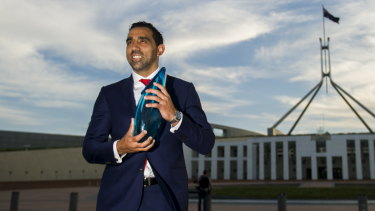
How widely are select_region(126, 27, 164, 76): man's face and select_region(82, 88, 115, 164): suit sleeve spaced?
331 millimetres

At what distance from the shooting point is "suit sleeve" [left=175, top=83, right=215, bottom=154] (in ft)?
8.01

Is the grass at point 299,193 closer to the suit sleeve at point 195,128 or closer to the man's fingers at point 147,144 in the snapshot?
the suit sleeve at point 195,128

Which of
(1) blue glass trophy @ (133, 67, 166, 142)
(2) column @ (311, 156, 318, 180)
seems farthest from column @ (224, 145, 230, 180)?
(1) blue glass trophy @ (133, 67, 166, 142)

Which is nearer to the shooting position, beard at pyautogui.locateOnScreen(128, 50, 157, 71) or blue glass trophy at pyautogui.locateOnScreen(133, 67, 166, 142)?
blue glass trophy at pyautogui.locateOnScreen(133, 67, 166, 142)

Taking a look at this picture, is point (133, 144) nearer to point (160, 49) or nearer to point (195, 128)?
point (195, 128)

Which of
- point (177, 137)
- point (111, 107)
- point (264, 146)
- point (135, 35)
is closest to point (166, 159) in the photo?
point (177, 137)

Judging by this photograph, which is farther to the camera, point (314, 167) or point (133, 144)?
point (314, 167)

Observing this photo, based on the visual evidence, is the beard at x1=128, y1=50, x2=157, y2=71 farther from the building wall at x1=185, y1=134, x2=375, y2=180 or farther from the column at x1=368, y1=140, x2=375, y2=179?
the column at x1=368, y1=140, x2=375, y2=179

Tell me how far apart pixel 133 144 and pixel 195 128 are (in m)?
0.39

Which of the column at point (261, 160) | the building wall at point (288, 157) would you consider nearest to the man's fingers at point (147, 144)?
the building wall at point (288, 157)

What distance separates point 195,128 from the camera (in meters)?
2.48

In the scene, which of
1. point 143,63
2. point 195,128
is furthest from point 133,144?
point 143,63

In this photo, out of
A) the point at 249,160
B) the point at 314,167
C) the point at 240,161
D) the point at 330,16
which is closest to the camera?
the point at 314,167

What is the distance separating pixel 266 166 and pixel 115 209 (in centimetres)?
6741
